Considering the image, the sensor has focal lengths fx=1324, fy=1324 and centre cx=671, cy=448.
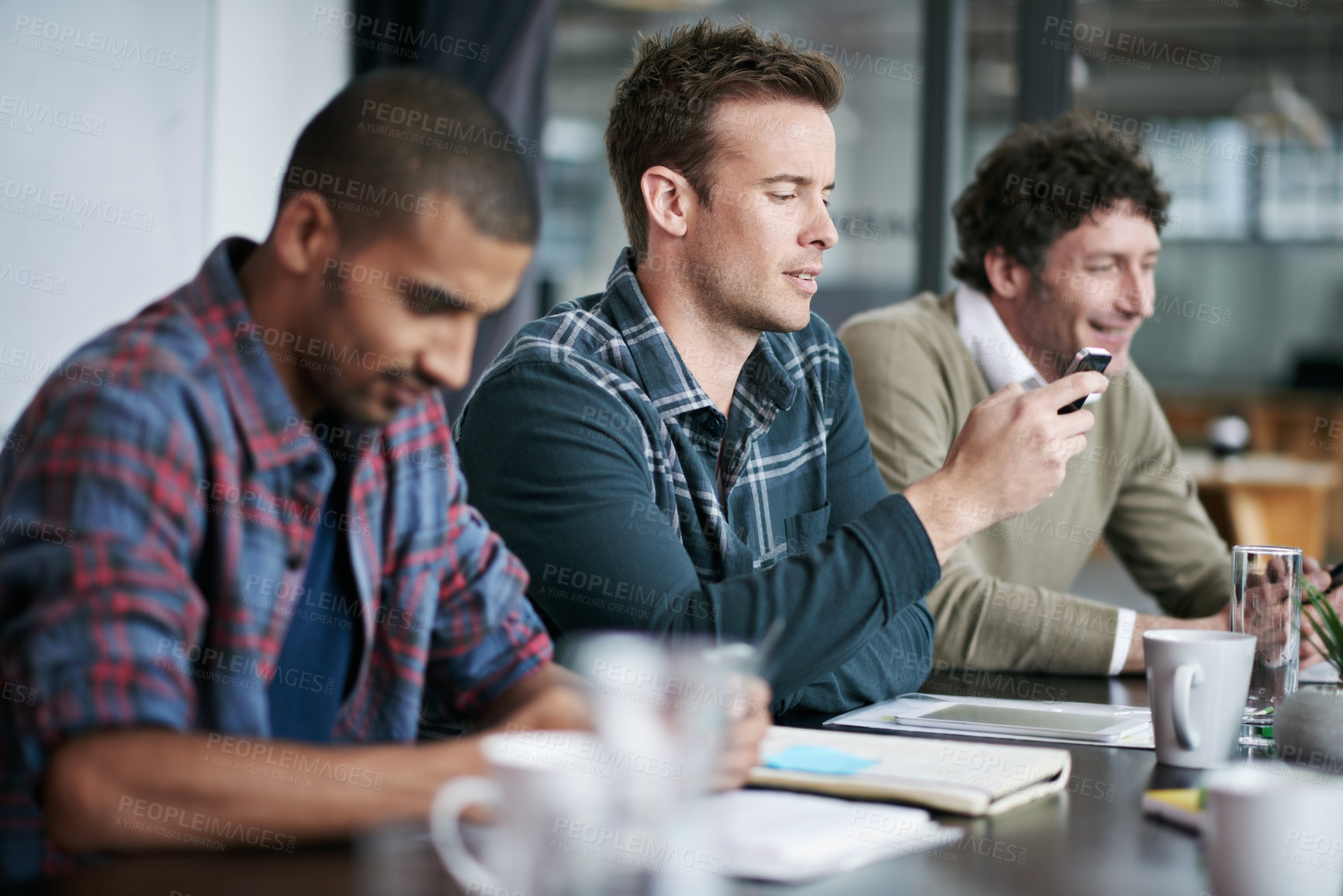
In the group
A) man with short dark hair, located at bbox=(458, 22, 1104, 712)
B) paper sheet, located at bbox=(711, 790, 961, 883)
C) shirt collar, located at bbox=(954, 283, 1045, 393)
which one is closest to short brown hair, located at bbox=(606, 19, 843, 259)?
man with short dark hair, located at bbox=(458, 22, 1104, 712)

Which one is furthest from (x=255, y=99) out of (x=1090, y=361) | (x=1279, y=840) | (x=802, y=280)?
(x=1279, y=840)

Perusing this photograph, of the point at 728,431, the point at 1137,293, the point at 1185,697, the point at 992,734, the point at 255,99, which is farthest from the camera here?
the point at 255,99

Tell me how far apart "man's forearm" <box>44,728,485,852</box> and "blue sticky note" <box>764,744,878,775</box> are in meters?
0.27

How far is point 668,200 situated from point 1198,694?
89cm

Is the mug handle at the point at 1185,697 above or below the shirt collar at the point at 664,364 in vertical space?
below

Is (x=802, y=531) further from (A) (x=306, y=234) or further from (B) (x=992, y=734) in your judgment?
(A) (x=306, y=234)

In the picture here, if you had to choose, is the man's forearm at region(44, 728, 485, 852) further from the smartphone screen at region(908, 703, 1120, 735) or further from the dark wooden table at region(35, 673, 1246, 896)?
the smartphone screen at region(908, 703, 1120, 735)

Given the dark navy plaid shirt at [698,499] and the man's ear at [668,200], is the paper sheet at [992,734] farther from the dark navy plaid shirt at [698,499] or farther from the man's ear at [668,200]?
the man's ear at [668,200]

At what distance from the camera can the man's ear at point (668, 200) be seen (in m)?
1.66

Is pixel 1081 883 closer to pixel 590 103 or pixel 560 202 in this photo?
pixel 560 202

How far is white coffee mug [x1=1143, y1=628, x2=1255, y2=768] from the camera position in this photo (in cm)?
108

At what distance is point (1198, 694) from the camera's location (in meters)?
1.08

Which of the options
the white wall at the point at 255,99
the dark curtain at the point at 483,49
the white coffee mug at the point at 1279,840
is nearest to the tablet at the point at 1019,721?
the white coffee mug at the point at 1279,840

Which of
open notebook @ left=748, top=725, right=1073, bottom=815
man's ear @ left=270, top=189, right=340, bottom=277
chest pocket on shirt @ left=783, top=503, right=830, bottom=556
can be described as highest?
man's ear @ left=270, top=189, right=340, bottom=277
